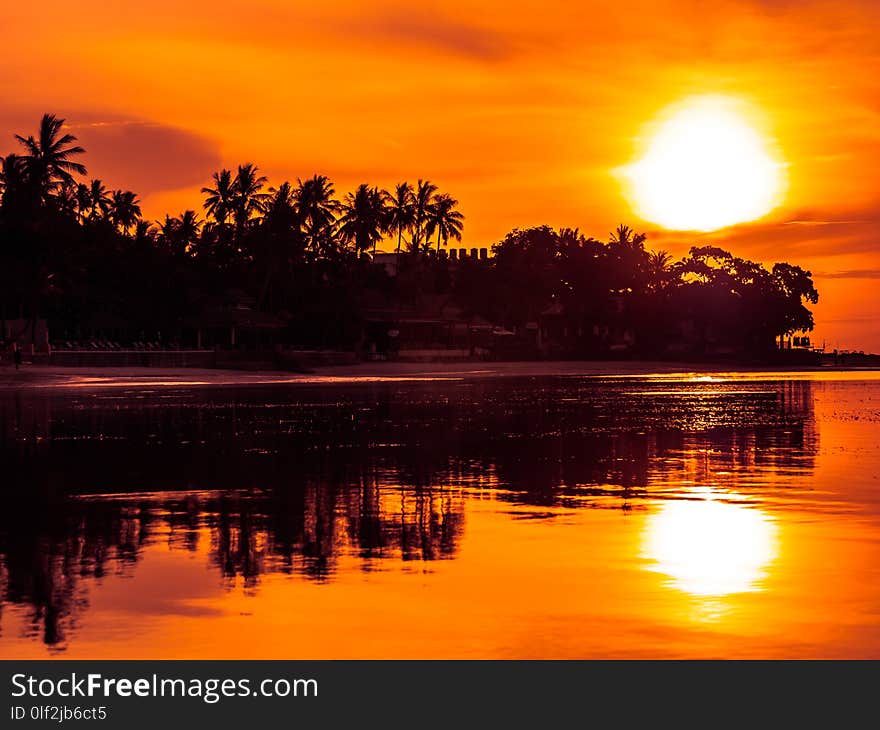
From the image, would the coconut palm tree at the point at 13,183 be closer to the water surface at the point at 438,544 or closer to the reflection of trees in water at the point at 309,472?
the reflection of trees in water at the point at 309,472

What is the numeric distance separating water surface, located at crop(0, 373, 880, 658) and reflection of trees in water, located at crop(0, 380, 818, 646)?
7 centimetres

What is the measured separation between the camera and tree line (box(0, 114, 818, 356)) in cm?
9425

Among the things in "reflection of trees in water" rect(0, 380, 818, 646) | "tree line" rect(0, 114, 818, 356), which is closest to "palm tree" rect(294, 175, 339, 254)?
"tree line" rect(0, 114, 818, 356)

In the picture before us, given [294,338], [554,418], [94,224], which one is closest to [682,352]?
[294,338]

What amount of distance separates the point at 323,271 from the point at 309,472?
110 metres

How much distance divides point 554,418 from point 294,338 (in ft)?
278

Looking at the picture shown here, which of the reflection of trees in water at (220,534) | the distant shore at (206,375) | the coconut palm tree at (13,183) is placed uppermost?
the coconut palm tree at (13,183)

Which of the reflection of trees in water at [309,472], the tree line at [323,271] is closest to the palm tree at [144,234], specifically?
the tree line at [323,271]

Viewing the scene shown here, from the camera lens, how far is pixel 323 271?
133 meters

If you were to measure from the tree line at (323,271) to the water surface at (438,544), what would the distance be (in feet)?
207

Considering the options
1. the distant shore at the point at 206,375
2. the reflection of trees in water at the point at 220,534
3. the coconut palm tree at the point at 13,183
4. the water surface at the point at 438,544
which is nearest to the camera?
the water surface at the point at 438,544

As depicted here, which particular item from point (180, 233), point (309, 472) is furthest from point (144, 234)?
point (309, 472)

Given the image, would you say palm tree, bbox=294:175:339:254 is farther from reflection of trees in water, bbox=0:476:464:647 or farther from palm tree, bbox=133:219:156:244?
reflection of trees in water, bbox=0:476:464:647

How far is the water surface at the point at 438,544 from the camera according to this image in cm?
1068
